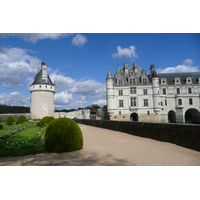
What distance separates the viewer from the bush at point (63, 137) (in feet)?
22.3

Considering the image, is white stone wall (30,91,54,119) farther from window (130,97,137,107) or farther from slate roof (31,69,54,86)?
window (130,97,137,107)

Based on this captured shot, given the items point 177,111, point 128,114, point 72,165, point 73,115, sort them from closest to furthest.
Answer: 1. point 72,165
2. point 128,114
3. point 177,111
4. point 73,115

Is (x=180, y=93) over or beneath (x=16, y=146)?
over

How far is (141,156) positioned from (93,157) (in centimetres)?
179

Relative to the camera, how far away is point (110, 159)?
18.3 feet

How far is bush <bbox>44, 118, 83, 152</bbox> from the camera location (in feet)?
22.3

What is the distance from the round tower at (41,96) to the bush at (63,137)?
28.8m

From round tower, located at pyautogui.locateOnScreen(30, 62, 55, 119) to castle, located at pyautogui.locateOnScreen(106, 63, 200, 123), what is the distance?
1309cm

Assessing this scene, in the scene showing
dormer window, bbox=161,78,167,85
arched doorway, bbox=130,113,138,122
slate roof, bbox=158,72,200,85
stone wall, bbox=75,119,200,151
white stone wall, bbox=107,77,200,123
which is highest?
slate roof, bbox=158,72,200,85

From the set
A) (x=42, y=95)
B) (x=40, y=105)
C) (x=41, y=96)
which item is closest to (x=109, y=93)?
(x=42, y=95)

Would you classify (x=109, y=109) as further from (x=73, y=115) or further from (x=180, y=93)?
(x=180, y=93)

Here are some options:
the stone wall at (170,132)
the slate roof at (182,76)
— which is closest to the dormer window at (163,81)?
the slate roof at (182,76)

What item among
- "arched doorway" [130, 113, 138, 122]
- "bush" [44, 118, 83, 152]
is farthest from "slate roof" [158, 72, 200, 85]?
"bush" [44, 118, 83, 152]

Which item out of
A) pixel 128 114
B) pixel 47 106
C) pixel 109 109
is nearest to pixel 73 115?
pixel 47 106
